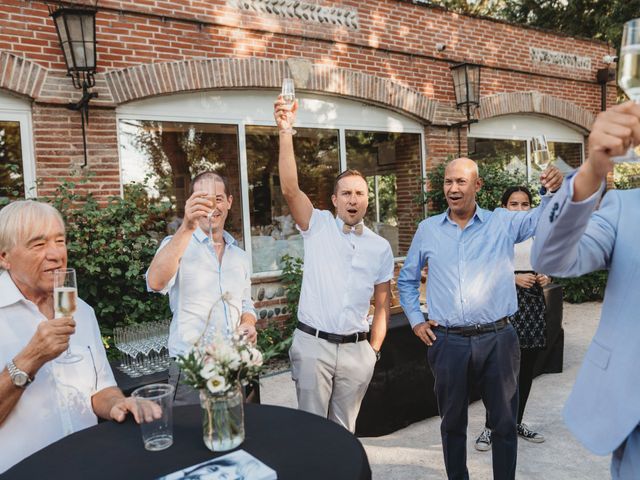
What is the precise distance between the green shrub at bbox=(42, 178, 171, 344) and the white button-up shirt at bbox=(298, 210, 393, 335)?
98.3 inches

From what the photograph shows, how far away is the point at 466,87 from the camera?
7.87m

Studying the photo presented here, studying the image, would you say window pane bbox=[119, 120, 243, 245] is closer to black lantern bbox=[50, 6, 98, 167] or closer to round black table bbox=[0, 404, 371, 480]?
black lantern bbox=[50, 6, 98, 167]

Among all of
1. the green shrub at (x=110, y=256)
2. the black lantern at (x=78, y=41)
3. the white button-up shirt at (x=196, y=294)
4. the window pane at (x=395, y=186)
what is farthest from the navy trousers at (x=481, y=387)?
the window pane at (x=395, y=186)

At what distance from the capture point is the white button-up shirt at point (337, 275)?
2924 mm

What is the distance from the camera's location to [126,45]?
5523 millimetres

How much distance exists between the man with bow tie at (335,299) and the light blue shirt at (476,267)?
0.37m

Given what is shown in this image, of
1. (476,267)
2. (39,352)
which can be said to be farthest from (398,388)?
(39,352)

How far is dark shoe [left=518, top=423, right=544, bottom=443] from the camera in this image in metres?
3.77

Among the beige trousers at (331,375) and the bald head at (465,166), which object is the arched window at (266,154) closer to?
the beige trousers at (331,375)

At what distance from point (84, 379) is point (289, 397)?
295 centimetres

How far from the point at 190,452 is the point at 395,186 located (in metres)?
6.89

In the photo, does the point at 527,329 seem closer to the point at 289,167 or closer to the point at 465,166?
the point at 465,166

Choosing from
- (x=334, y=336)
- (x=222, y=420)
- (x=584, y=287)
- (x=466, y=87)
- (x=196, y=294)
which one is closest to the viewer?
(x=222, y=420)

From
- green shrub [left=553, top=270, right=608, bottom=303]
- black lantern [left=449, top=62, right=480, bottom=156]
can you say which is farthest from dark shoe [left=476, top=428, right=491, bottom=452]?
green shrub [left=553, top=270, right=608, bottom=303]
